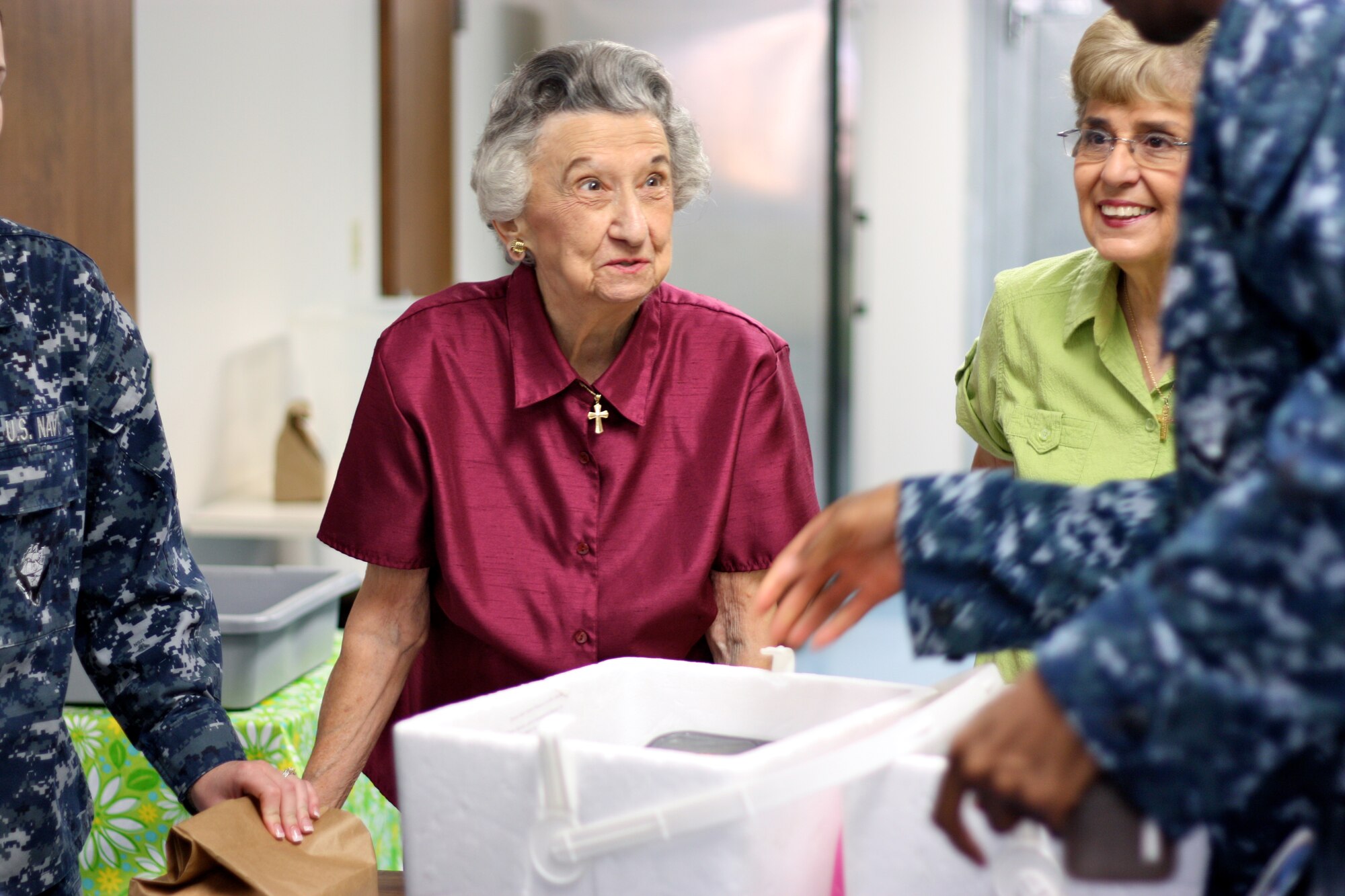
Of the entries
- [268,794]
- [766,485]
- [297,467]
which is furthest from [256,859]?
[297,467]

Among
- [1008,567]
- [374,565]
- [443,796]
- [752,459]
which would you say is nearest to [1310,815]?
[1008,567]

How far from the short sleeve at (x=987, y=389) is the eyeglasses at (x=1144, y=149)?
0.25 meters

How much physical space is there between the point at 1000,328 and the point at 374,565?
2.85 ft

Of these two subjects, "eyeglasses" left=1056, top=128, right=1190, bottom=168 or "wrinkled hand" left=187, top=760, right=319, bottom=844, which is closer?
"wrinkled hand" left=187, top=760, right=319, bottom=844

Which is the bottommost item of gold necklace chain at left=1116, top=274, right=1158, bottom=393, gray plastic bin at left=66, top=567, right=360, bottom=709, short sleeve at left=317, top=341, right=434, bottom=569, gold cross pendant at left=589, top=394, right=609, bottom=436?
gray plastic bin at left=66, top=567, right=360, bottom=709

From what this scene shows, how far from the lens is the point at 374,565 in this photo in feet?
5.09

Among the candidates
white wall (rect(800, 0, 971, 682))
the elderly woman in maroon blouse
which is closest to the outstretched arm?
the elderly woman in maroon blouse

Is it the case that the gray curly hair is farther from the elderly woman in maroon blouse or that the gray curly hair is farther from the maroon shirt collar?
the maroon shirt collar

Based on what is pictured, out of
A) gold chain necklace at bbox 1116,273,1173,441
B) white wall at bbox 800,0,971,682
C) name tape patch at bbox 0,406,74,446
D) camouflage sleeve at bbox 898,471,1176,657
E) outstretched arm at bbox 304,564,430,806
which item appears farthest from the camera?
white wall at bbox 800,0,971,682

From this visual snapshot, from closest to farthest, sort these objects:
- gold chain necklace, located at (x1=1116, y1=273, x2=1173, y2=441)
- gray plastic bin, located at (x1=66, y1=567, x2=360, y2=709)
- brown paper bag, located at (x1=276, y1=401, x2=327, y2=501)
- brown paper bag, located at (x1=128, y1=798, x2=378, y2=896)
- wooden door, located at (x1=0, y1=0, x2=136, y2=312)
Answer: brown paper bag, located at (x1=128, y1=798, x2=378, y2=896) < gold chain necklace, located at (x1=1116, y1=273, x2=1173, y2=441) < gray plastic bin, located at (x1=66, y1=567, x2=360, y2=709) < wooden door, located at (x1=0, y1=0, x2=136, y2=312) < brown paper bag, located at (x1=276, y1=401, x2=327, y2=501)

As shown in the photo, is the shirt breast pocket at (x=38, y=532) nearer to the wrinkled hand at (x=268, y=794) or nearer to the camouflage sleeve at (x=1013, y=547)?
the wrinkled hand at (x=268, y=794)

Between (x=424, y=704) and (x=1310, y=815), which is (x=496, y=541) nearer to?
(x=424, y=704)

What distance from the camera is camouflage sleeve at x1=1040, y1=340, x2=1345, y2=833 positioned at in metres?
0.52

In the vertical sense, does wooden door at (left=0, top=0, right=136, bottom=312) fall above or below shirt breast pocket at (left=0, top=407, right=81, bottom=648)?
above
